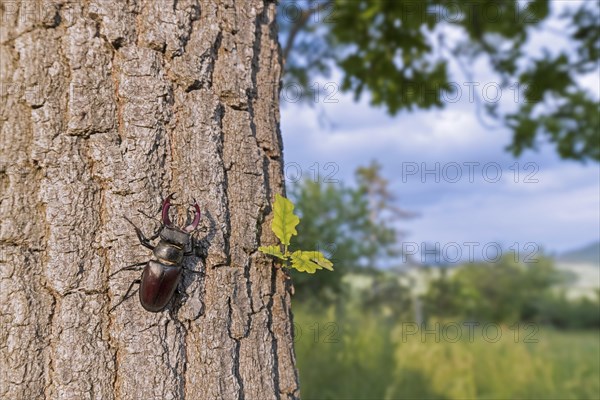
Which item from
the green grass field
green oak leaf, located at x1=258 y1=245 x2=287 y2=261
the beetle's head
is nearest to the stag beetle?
the beetle's head

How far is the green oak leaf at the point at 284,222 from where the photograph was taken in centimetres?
155

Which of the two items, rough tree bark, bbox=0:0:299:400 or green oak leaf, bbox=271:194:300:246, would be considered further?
green oak leaf, bbox=271:194:300:246

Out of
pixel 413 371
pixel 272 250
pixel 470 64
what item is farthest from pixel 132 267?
pixel 470 64

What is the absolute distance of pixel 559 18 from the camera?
264 inches

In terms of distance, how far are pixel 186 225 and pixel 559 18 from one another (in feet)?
22.8

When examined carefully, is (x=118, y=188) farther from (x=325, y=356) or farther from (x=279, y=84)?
(x=325, y=356)

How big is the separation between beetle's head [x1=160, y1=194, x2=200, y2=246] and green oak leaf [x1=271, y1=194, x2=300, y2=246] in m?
0.24

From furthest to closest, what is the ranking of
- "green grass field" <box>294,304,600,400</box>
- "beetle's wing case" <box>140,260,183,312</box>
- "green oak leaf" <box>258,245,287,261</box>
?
"green grass field" <box>294,304,600,400</box> → "green oak leaf" <box>258,245,287,261</box> → "beetle's wing case" <box>140,260,183,312</box>

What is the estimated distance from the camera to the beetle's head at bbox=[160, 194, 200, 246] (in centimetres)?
144

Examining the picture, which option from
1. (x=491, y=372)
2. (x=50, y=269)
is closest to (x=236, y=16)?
(x=50, y=269)

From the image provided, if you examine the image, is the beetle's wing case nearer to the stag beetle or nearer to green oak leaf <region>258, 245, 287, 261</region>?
the stag beetle

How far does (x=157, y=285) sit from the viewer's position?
1.38m

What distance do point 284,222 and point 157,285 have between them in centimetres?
43

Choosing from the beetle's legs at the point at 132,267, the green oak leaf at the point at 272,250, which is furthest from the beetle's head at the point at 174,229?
the green oak leaf at the point at 272,250
